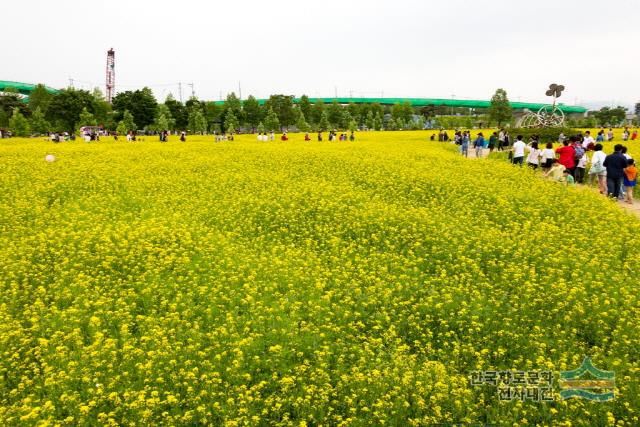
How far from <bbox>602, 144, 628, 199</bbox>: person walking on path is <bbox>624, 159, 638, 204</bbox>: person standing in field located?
260 millimetres

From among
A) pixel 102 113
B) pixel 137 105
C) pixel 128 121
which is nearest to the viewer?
pixel 128 121

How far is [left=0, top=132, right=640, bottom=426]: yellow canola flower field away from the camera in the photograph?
268 inches

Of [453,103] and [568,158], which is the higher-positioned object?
[453,103]

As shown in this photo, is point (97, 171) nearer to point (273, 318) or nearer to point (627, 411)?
point (273, 318)

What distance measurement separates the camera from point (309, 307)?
955 centimetres

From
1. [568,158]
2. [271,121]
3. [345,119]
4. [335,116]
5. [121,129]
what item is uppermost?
[335,116]

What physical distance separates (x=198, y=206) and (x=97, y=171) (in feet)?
31.8

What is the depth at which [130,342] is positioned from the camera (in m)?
8.23

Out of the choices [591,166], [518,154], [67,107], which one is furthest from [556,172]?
[67,107]

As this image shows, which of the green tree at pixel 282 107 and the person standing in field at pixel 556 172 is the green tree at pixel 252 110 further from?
the person standing in field at pixel 556 172

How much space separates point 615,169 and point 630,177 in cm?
94

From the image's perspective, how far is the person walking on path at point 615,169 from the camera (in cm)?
1877

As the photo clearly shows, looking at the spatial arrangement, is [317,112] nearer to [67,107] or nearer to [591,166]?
[67,107]

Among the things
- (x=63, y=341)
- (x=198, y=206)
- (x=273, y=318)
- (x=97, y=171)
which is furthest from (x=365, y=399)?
(x=97, y=171)
